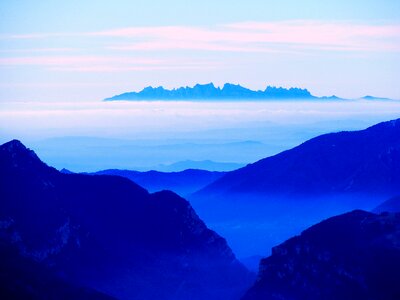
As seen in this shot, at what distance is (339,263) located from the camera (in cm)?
13400

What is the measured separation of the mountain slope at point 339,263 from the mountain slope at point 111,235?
18890 mm

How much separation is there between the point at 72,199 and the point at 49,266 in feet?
84.0

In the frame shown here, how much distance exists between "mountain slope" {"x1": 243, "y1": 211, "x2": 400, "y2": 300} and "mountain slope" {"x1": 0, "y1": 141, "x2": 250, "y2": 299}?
62.0ft

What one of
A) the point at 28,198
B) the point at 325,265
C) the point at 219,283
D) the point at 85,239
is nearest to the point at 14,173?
the point at 28,198

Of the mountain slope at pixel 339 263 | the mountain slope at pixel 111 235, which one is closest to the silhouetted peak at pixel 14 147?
the mountain slope at pixel 111 235

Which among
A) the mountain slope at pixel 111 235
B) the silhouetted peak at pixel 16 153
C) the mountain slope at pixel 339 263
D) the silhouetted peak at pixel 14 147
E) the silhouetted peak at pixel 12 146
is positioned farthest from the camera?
the silhouetted peak at pixel 16 153

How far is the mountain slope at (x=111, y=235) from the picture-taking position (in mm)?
153875

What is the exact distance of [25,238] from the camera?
150m

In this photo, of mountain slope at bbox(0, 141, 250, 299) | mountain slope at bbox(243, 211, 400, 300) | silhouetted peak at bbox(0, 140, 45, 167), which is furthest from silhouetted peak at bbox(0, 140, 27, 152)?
mountain slope at bbox(243, 211, 400, 300)

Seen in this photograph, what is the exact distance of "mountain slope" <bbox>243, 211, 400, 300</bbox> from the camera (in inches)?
5108

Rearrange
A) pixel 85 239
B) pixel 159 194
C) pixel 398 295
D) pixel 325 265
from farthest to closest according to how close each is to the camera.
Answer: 1. pixel 159 194
2. pixel 85 239
3. pixel 325 265
4. pixel 398 295

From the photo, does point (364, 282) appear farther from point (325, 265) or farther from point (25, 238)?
point (25, 238)

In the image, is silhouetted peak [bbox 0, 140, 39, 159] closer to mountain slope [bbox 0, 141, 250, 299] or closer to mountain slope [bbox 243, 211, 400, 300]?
mountain slope [bbox 0, 141, 250, 299]

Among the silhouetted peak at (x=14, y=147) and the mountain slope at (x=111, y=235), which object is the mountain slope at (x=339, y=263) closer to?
the mountain slope at (x=111, y=235)
